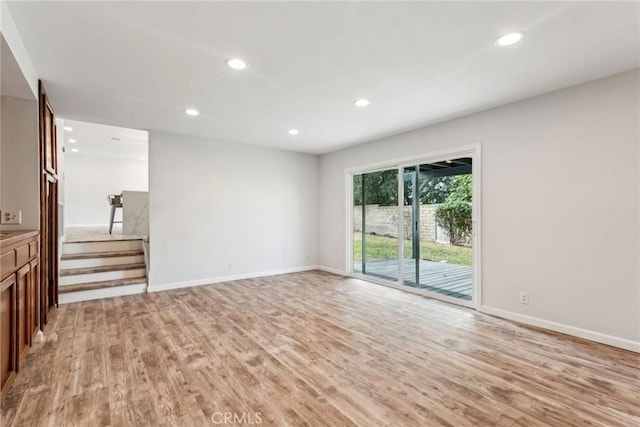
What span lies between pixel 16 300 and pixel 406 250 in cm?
434

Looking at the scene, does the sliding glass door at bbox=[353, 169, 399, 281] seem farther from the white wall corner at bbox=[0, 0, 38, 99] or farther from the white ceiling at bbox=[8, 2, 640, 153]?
the white wall corner at bbox=[0, 0, 38, 99]

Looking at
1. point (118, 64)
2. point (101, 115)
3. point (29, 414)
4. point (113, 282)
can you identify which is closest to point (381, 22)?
point (118, 64)

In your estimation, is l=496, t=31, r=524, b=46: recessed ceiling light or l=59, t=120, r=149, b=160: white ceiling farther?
l=59, t=120, r=149, b=160: white ceiling

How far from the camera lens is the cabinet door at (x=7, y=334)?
1.92 meters

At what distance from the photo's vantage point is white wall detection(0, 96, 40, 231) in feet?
8.61

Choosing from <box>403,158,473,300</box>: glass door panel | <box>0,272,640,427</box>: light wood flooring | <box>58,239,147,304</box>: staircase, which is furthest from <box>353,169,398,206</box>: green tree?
<box>58,239,147,304</box>: staircase

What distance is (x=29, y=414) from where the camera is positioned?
1769 millimetres

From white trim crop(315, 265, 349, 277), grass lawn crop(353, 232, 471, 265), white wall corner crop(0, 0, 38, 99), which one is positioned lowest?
white trim crop(315, 265, 349, 277)

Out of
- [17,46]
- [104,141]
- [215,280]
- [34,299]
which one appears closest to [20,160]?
[17,46]

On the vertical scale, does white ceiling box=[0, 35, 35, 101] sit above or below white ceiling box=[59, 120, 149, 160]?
below

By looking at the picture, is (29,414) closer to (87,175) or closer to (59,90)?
(59,90)

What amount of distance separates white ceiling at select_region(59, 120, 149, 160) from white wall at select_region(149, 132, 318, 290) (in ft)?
5.63

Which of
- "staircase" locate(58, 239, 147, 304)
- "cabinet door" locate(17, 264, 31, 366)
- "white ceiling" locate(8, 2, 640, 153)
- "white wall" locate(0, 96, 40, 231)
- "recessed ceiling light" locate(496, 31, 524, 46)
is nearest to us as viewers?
"white ceiling" locate(8, 2, 640, 153)

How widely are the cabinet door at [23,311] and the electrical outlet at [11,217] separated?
52 centimetres
